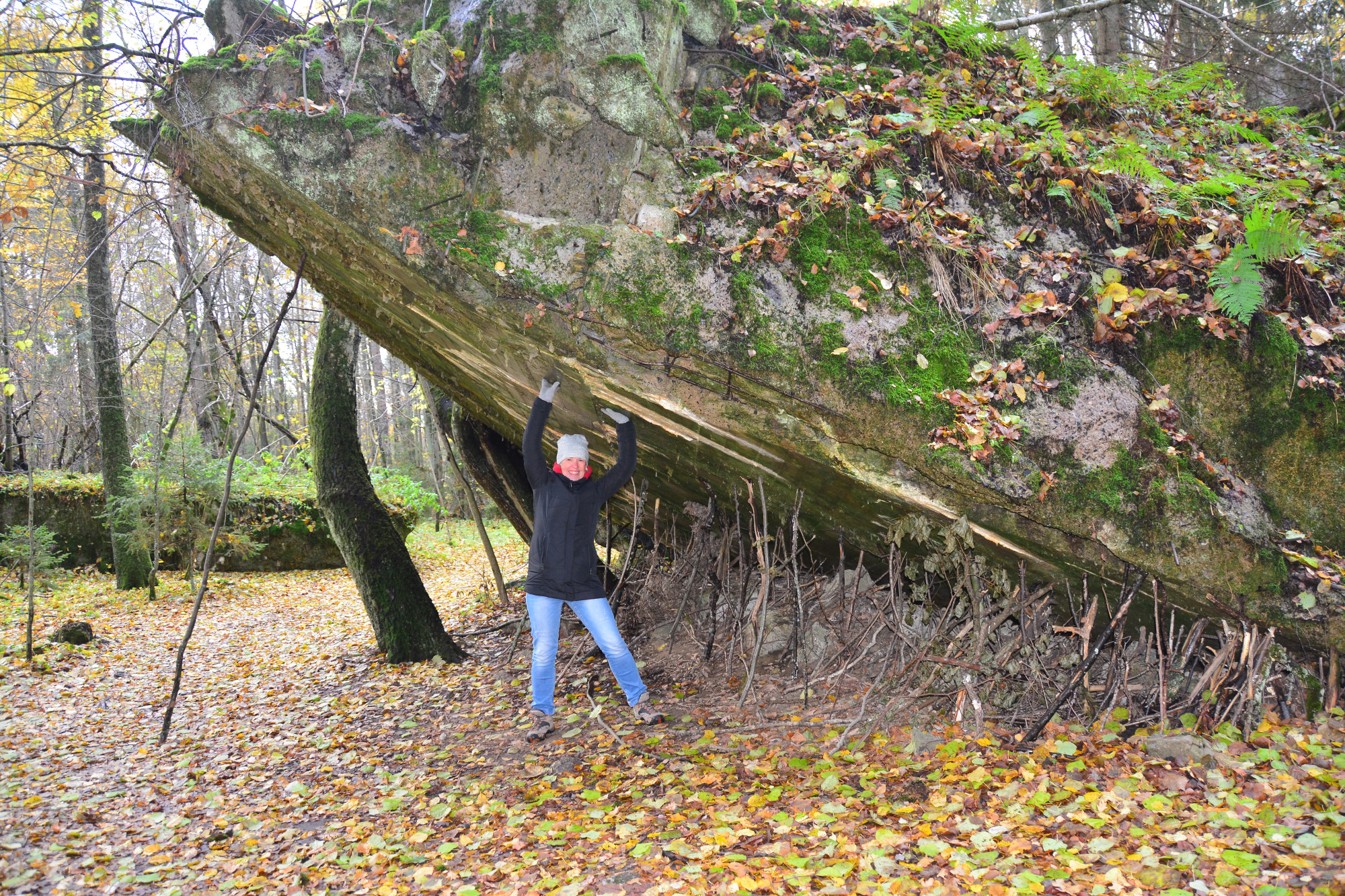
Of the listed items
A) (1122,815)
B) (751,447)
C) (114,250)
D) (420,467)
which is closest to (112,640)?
(114,250)

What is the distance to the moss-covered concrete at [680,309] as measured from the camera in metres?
4.13

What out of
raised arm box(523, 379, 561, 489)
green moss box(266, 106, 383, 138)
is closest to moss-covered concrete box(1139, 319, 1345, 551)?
raised arm box(523, 379, 561, 489)

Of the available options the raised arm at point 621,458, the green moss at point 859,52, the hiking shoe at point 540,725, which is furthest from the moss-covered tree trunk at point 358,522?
the green moss at point 859,52

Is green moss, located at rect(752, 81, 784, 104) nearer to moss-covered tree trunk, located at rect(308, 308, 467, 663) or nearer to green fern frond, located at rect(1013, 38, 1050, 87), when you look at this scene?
green fern frond, located at rect(1013, 38, 1050, 87)

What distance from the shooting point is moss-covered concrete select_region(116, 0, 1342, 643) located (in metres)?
4.13

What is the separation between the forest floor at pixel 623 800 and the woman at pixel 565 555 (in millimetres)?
481

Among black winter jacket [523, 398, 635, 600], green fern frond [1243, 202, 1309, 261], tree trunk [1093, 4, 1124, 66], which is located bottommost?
black winter jacket [523, 398, 635, 600]

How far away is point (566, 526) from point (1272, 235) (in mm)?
4463

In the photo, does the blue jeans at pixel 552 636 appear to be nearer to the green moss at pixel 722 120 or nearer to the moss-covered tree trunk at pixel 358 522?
the moss-covered tree trunk at pixel 358 522

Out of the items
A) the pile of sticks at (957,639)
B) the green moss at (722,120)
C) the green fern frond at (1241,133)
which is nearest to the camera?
the pile of sticks at (957,639)

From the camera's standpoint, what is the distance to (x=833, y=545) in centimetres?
561

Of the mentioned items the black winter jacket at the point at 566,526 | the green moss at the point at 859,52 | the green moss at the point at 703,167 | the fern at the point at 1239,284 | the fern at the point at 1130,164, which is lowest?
the black winter jacket at the point at 566,526

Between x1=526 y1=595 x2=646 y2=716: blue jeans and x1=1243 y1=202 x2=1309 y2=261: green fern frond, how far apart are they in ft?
14.5

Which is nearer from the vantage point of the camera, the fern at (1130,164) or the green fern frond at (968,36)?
the fern at (1130,164)
